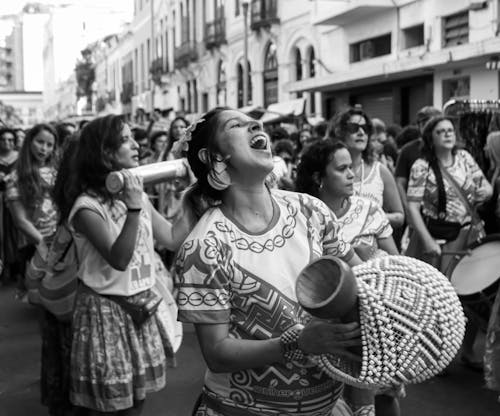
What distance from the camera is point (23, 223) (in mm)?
6180

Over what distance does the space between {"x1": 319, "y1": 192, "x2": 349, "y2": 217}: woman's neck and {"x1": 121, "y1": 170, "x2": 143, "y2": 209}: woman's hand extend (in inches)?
39.0

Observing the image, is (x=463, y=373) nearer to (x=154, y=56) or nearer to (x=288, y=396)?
(x=288, y=396)

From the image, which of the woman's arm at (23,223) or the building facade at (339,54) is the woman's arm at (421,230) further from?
the building facade at (339,54)

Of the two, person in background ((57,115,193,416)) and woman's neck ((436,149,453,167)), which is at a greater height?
woman's neck ((436,149,453,167))

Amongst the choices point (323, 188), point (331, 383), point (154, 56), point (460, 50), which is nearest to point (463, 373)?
point (323, 188)

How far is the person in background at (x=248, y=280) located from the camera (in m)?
2.18

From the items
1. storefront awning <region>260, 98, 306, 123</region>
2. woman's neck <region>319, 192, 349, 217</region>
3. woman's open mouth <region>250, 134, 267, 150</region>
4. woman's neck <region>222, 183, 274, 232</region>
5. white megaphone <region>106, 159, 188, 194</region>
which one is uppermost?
storefront awning <region>260, 98, 306, 123</region>

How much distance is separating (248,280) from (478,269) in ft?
11.4

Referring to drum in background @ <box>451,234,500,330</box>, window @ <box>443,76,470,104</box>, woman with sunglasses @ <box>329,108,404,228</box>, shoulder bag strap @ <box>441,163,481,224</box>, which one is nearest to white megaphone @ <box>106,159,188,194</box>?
woman with sunglasses @ <box>329,108,404,228</box>

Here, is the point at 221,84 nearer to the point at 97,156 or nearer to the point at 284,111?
the point at 284,111

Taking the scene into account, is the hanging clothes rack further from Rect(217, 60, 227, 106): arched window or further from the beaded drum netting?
Rect(217, 60, 227, 106): arched window

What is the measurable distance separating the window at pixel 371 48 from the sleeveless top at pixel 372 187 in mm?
16989

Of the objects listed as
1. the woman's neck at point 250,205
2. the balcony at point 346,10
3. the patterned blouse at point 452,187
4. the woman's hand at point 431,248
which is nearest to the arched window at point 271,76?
the balcony at point 346,10

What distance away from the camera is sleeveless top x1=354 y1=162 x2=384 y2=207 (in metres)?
5.05
